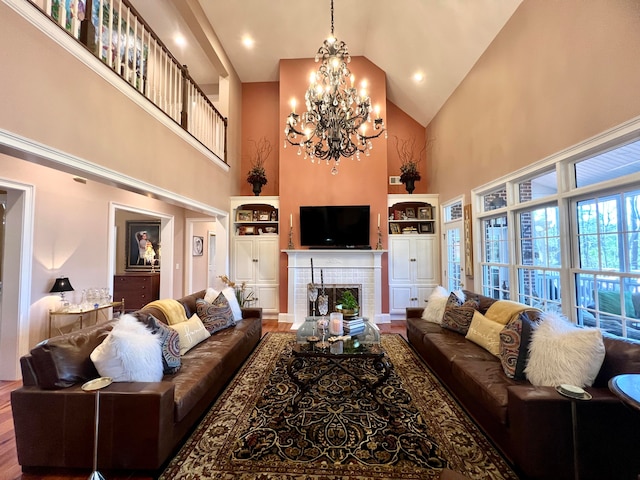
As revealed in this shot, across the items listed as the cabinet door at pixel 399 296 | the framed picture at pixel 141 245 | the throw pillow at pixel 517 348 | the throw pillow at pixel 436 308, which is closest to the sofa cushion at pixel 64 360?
the throw pillow at pixel 517 348

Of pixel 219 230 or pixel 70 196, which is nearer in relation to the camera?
pixel 70 196

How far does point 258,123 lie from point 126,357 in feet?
19.3

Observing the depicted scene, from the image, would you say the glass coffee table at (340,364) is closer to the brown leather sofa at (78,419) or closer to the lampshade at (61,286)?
the brown leather sofa at (78,419)

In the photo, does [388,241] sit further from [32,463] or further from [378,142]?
[32,463]

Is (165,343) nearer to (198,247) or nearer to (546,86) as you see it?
(546,86)

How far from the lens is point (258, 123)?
21.5 ft

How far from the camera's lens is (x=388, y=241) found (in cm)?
578

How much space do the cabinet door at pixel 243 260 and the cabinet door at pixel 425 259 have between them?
3440 millimetres

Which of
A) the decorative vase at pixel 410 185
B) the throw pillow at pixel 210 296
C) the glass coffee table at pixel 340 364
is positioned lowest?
the glass coffee table at pixel 340 364

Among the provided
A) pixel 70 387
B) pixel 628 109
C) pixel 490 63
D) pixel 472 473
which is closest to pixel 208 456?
pixel 70 387

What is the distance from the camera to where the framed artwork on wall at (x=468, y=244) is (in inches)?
173

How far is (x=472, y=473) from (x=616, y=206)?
7.72 feet

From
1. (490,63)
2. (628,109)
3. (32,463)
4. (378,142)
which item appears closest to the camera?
(32,463)

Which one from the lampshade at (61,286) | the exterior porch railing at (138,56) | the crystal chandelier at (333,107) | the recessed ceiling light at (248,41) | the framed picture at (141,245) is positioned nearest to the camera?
the exterior porch railing at (138,56)
